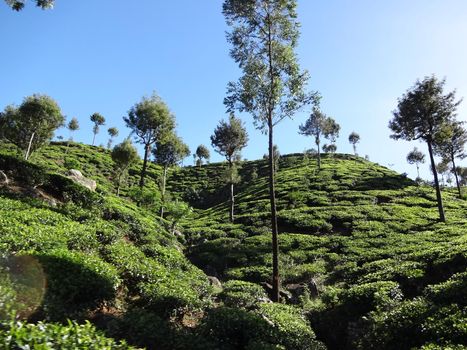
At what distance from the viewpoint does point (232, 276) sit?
1070 inches

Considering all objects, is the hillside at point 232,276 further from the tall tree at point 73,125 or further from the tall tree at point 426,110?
the tall tree at point 73,125

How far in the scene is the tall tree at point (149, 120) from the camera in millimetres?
47438

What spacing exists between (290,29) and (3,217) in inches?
793

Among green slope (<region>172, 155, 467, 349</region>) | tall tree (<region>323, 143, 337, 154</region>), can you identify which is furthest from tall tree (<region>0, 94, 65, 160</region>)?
tall tree (<region>323, 143, 337, 154</region>)

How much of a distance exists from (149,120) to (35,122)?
18720mm

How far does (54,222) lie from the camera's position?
19469 mm

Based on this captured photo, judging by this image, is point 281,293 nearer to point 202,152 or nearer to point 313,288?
point 313,288

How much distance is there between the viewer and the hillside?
12.7 m

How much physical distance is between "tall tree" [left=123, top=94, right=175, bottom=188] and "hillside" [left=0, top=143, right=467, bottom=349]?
548 inches

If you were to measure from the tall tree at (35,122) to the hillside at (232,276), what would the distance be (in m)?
28.4

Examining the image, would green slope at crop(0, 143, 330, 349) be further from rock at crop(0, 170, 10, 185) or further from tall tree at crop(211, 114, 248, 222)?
tall tree at crop(211, 114, 248, 222)

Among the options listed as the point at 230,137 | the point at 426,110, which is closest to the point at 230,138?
the point at 230,137

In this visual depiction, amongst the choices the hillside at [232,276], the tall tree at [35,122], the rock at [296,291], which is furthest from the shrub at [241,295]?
the tall tree at [35,122]

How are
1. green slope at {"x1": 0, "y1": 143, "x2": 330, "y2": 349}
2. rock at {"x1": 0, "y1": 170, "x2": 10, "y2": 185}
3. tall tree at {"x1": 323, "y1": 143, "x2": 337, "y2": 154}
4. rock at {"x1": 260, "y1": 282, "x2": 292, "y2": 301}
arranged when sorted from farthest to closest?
1. tall tree at {"x1": 323, "y1": 143, "x2": 337, "y2": 154}
2. rock at {"x1": 0, "y1": 170, "x2": 10, "y2": 185}
3. rock at {"x1": 260, "y1": 282, "x2": 292, "y2": 301}
4. green slope at {"x1": 0, "y1": 143, "x2": 330, "y2": 349}
